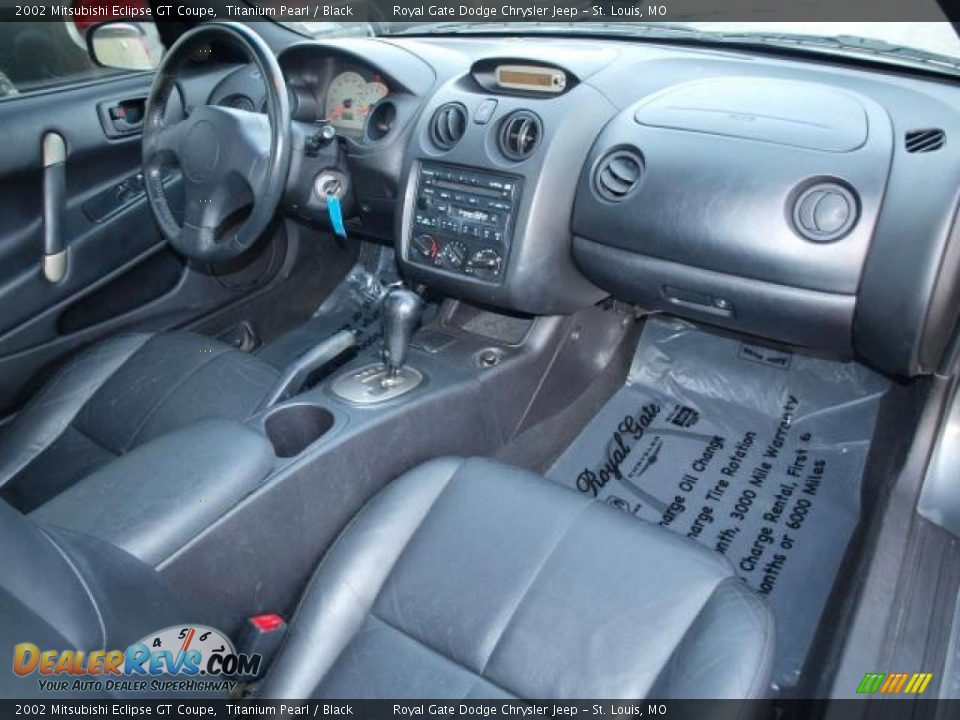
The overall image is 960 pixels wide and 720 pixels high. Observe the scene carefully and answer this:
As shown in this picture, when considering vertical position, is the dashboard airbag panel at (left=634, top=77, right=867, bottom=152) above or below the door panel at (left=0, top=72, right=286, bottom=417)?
above

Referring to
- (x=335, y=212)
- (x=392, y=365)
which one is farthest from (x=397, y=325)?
(x=335, y=212)

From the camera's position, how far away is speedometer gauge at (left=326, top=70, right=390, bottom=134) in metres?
2.23

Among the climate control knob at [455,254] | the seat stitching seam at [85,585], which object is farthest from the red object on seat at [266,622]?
the climate control knob at [455,254]

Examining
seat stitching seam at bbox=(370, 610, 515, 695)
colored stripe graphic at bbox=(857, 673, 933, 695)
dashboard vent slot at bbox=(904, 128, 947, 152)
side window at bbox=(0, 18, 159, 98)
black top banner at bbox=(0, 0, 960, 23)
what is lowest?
colored stripe graphic at bbox=(857, 673, 933, 695)

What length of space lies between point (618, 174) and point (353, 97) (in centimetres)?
90

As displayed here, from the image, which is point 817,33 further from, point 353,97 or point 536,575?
point 536,575

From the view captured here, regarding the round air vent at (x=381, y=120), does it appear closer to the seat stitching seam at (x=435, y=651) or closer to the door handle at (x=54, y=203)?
the door handle at (x=54, y=203)

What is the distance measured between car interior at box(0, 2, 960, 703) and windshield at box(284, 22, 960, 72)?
5 cm

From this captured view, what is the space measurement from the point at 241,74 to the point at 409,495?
5.56 ft

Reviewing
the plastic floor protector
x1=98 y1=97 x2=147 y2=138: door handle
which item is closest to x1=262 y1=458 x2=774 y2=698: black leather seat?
the plastic floor protector

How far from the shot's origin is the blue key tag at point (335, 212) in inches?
83.6

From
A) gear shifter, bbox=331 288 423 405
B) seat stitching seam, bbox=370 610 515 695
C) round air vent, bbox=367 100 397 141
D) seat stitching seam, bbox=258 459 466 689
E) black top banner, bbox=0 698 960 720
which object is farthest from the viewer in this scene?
round air vent, bbox=367 100 397 141

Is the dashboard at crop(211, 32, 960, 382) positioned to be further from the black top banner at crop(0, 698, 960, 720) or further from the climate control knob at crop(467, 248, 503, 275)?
the black top banner at crop(0, 698, 960, 720)

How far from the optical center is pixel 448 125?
1935 millimetres
